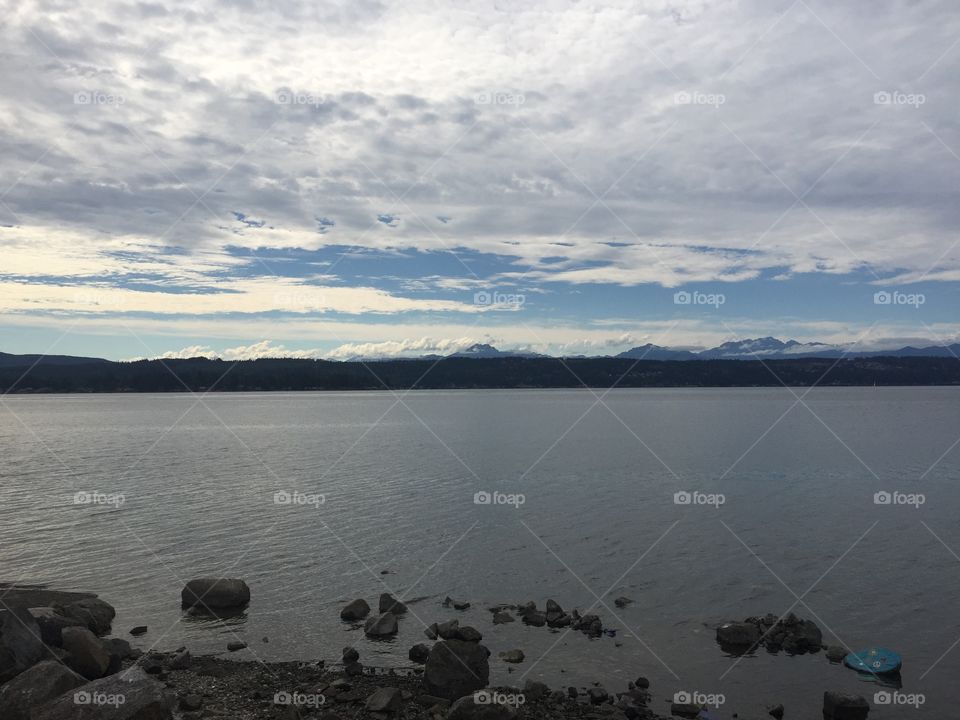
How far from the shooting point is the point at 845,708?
62.6 feet

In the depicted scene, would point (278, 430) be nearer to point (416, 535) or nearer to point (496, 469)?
point (496, 469)

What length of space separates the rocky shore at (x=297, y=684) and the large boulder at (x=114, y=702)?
1.0 inches

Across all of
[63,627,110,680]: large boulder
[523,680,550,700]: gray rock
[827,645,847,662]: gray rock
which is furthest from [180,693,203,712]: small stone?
[827,645,847,662]: gray rock

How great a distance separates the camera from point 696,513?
4719cm

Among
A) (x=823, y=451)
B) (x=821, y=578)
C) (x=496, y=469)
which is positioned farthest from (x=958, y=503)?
(x=496, y=469)

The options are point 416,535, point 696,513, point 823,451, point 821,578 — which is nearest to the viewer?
point 821,578

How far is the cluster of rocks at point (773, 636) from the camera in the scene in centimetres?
2411

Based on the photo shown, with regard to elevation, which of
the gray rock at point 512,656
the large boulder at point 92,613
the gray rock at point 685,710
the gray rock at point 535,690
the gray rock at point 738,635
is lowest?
the large boulder at point 92,613

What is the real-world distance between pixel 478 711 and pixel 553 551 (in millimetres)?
20357

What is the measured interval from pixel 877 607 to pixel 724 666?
10.3 metres

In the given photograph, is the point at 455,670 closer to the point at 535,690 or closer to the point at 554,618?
the point at 535,690

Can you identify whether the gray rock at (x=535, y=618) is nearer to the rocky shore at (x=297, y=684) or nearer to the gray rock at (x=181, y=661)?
the rocky shore at (x=297, y=684)

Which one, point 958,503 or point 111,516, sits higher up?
point 958,503

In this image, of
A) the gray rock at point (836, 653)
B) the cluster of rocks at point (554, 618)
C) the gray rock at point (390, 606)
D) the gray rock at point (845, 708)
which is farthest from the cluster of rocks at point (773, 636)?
the gray rock at point (390, 606)
